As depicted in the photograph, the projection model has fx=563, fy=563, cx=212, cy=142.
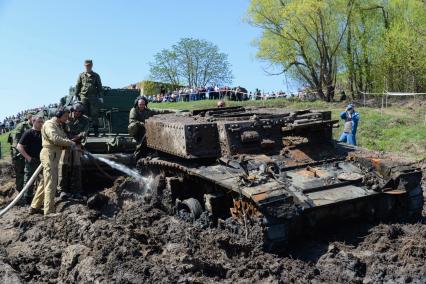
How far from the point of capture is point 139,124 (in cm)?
1156

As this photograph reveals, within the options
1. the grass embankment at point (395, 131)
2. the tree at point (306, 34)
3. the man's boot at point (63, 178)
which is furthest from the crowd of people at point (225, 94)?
the man's boot at point (63, 178)

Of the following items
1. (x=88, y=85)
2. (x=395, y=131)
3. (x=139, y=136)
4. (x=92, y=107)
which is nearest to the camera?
(x=139, y=136)

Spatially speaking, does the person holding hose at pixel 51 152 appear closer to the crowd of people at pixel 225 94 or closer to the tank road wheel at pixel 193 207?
the tank road wheel at pixel 193 207

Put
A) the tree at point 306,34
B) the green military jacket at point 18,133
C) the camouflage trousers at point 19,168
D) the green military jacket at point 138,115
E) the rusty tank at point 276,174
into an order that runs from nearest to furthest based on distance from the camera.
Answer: the rusty tank at point 276,174 → the green military jacket at point 138,115 → the camouflage trousers at point 19,168 → the green military jacket at point 18,133 → the tree at point 306,34

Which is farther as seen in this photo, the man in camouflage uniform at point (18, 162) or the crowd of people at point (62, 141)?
the man in camouflage uniform at point (18, 162)

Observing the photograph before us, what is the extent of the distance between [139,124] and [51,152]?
224 centimetres

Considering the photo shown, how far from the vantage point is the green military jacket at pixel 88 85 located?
13.1 m

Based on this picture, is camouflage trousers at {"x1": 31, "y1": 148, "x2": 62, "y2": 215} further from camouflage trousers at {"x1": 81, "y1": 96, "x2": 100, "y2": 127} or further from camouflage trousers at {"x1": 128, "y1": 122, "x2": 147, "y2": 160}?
camouflage trousers at {"x1": 81, "y1": 96, "x2": 100, "y2": 127}

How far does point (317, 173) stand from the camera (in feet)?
27.1

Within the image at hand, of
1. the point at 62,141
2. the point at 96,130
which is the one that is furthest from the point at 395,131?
the point at 62,141

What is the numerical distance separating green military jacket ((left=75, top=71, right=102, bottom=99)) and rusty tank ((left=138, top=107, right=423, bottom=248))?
314 cm

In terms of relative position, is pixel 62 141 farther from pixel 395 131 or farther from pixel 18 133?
pixel 395 131

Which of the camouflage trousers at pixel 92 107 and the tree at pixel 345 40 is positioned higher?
the tree at pixel 345 40

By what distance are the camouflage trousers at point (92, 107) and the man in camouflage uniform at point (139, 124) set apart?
1826mm
